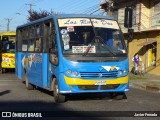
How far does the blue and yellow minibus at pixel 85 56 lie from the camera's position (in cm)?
1218

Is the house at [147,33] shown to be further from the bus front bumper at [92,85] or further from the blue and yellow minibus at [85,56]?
the bus front bumper at [92,85]

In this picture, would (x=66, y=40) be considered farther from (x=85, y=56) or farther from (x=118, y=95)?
(x=118, y=95)

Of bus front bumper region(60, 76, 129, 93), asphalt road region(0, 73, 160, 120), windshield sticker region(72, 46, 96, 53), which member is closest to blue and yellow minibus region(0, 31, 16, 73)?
asphalt road region(0, 73, 160, 120)

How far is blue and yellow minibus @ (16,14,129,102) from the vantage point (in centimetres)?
1218

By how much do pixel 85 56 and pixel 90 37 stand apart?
28.9 inches

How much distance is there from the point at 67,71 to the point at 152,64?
67.0 ft

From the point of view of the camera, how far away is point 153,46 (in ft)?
103

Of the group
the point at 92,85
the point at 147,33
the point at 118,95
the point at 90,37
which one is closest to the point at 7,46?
the point at 147,33

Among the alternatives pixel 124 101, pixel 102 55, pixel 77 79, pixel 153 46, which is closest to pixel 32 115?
pixel 77 79

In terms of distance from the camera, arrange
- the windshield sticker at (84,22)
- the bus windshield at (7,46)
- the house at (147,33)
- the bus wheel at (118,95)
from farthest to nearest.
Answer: the house at (147,33) → the bus windshield at (7,46) → the bus wheel at (118,95) → the windshield sticker at (84,22)

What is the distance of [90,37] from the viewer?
41.5ft

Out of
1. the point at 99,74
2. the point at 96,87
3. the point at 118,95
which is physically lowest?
the point at 118,95

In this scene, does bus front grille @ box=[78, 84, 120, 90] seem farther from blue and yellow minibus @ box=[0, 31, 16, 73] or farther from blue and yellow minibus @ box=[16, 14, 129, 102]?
blue and yellow minibus @ box=[0, 31, 16, 73]

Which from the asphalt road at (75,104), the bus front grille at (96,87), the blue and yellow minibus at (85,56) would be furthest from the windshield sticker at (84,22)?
the asphalt road at (75,104)
